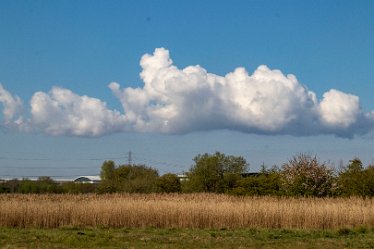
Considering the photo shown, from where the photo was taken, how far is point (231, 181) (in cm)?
5441

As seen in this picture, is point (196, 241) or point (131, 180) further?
point (131, 180)

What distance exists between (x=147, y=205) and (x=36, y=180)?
48.7 meters

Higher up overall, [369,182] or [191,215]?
[369,182]

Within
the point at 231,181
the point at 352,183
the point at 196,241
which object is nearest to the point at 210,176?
the point at 231,181

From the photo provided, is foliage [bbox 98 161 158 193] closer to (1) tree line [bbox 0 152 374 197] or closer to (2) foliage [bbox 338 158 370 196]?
(1) tree line [bbox 0 152 374 197]

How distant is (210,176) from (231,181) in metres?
2.29

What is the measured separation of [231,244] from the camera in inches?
617

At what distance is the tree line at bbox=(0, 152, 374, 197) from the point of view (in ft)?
101

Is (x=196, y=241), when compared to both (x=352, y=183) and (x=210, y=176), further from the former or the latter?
(x=210, y=176)

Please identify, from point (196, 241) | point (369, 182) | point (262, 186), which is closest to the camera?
point (196, 241)

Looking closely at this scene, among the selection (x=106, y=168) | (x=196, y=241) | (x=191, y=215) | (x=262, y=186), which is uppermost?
(x=106, y=168)

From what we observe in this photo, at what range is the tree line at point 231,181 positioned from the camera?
30.7 metres

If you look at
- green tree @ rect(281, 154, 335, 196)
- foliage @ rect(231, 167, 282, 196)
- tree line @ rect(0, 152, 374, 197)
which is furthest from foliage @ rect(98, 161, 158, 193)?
green tree @ rect(281, 154, 335, 196)

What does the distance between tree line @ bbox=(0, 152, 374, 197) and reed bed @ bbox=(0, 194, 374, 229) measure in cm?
646
